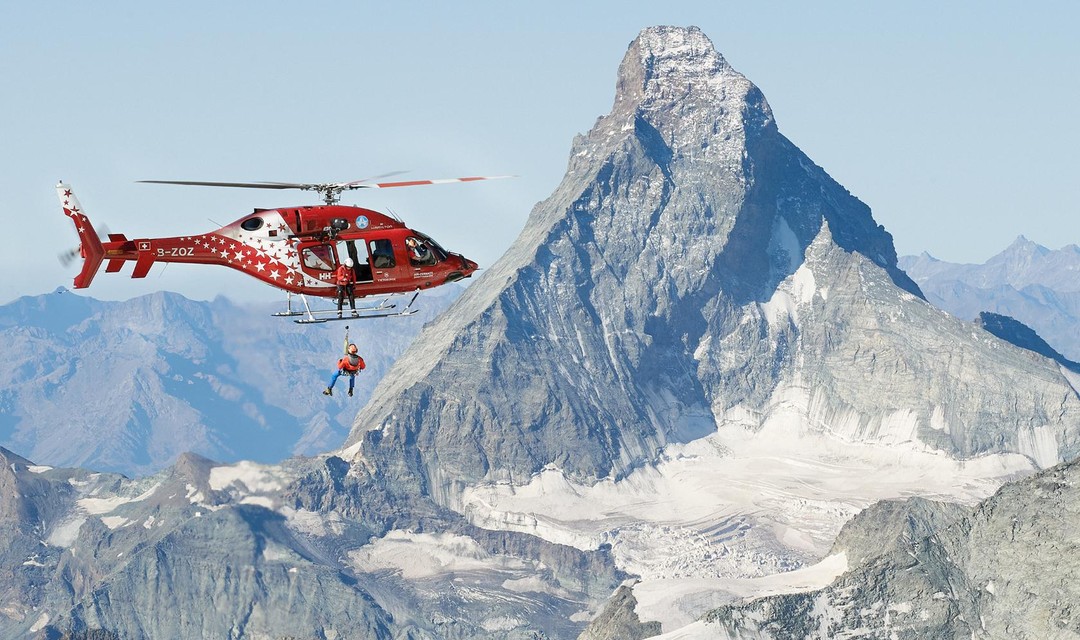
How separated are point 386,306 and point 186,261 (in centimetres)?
1788

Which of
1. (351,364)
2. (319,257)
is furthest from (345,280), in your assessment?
→ (351,364)

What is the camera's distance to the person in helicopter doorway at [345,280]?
167 m

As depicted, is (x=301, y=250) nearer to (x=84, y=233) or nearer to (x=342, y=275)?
(x=342, y=275)

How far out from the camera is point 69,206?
553ft

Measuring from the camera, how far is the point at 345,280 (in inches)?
6585

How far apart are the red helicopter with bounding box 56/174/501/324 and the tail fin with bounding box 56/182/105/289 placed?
0.26 feet

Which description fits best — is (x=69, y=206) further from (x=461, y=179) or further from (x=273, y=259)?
(x=461, y=179)


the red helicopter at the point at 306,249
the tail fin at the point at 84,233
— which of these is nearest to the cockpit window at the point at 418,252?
the red helicopter at the point at 306,249

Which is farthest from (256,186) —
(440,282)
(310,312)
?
(440,282)

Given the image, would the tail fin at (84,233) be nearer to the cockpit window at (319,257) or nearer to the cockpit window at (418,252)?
the cockpit window at (319,257)

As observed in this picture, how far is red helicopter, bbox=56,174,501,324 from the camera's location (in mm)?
167500

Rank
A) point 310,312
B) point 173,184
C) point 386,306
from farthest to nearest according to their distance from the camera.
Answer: point 386,306
point 310,312
point 173,184

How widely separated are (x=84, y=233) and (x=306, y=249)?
17994 millimetres

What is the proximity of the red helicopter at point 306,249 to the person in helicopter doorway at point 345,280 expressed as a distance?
29 cm
